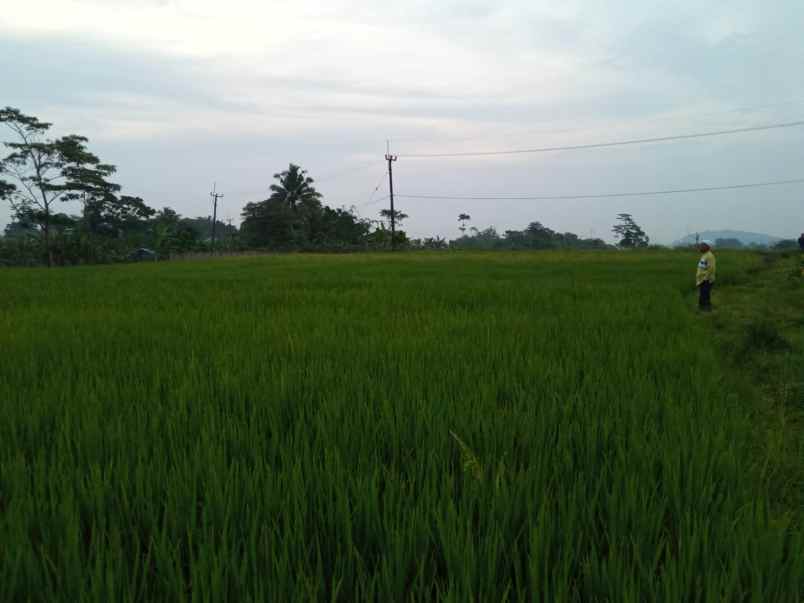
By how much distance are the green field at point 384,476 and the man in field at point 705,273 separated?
11.0 ft

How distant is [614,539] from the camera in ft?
3.33

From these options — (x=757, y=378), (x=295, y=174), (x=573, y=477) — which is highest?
(x=295, y=174)

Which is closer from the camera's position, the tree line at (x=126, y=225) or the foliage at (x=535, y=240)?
the tree line at (x=126, y=225)

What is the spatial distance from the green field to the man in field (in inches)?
132

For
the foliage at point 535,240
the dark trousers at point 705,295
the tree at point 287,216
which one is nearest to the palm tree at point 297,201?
the tree at point 287,216

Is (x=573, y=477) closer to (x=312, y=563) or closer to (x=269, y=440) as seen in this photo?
(x=312, y=563)

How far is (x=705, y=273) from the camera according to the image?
6191mm

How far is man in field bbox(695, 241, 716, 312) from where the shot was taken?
20.0 ft

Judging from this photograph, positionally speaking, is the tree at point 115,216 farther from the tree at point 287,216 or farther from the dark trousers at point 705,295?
the dark trousers at point 705,295

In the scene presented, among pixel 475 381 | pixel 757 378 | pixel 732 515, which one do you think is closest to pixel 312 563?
pixel 732 515

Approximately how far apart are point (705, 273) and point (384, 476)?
6.18m

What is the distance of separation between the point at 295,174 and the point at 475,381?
122 feet

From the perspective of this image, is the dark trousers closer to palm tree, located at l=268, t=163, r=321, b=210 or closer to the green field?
the green field

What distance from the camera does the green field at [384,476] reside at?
0.95m
